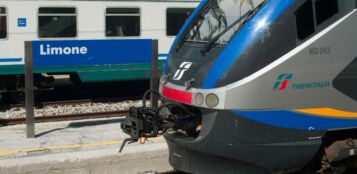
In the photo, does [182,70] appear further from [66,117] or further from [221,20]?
[66,117]

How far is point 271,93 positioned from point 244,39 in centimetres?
54

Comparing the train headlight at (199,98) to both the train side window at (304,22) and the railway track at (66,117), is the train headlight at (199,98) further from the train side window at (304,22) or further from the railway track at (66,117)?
the railway track at (66,117)

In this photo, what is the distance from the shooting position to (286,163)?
5.05 m

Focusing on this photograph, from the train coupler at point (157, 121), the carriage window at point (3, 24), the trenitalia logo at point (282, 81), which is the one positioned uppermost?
the carriage window at point (3, 24)

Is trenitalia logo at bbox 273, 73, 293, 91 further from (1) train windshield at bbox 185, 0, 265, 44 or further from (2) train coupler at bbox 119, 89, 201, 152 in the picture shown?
(2) train coupler at bbox 119, 89, 201, 152

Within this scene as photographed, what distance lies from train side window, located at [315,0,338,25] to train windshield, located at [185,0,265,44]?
52cm

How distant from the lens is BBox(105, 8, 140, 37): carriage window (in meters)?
12.3

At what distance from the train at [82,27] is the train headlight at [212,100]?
730cm

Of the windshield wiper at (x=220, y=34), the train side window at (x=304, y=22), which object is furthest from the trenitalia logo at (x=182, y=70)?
the train side window at (x=304, y=22)

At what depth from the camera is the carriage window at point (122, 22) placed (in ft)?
40.4

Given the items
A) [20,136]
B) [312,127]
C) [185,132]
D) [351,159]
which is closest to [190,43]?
[185,132]

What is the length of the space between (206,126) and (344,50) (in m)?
1.44

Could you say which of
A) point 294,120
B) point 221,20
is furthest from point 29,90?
point 294,120

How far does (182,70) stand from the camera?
5.34 metres
